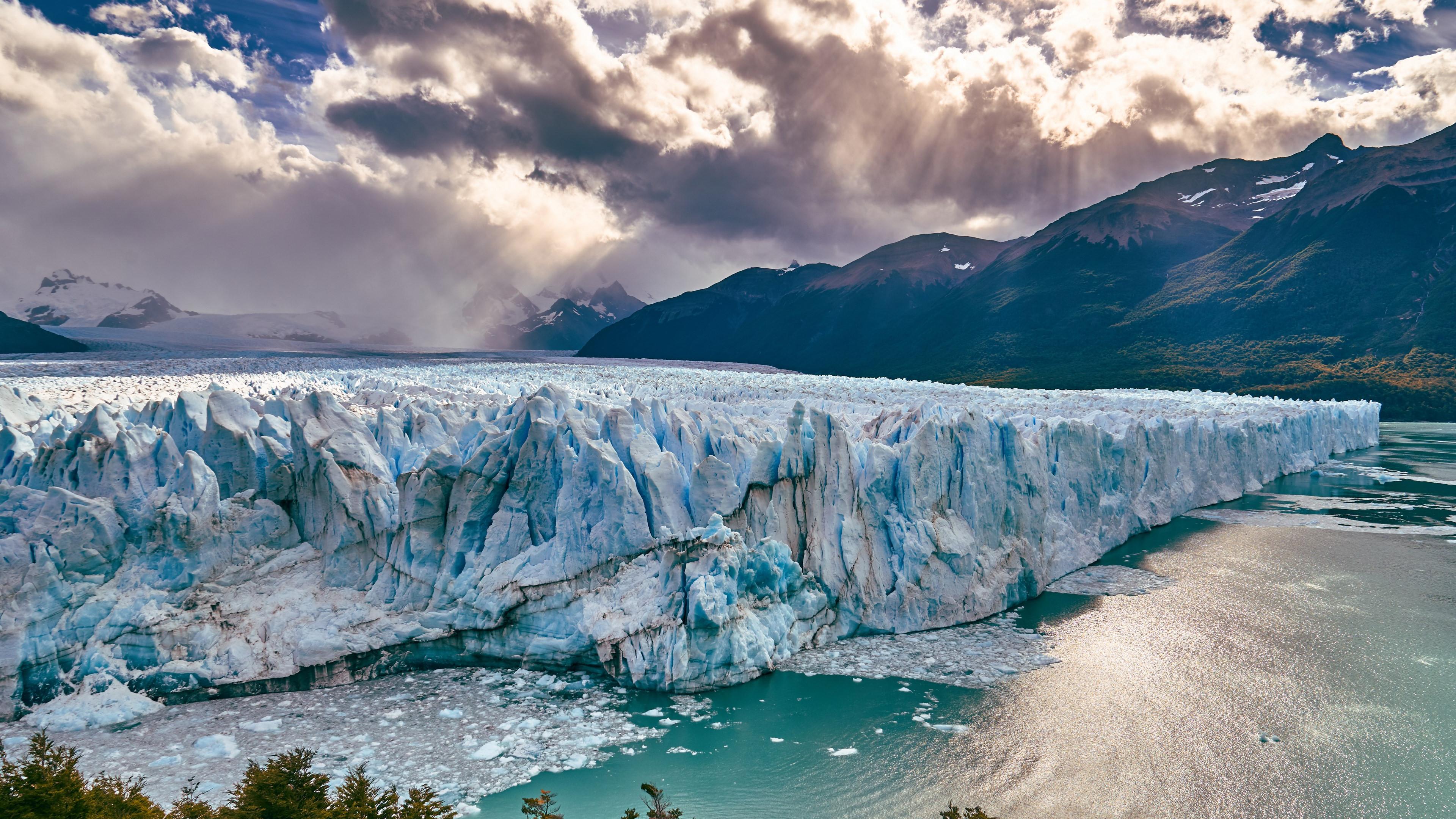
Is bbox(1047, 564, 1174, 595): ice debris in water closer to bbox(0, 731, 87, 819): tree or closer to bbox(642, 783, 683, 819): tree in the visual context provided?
bbox(642, 783, 683, 819): tree

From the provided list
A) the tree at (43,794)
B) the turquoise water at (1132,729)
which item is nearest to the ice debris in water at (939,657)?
the turquoise water at (1132,729)

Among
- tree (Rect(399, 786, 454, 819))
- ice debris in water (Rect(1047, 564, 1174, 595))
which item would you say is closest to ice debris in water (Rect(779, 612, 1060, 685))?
ice debris in water (Rect(1047, 564, 1174, 595))

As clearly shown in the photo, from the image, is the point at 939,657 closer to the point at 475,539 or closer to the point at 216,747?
the point at 475,539

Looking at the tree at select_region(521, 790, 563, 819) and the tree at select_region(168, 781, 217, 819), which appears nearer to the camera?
the tree at select_region(168, 781, 217, 819)

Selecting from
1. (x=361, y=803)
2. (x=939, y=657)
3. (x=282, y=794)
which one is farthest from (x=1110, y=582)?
(x=282, y=794)

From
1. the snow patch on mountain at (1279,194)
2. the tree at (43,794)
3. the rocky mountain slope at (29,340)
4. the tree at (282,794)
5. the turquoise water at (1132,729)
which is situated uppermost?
the snow patch on mountain at (1279,194)

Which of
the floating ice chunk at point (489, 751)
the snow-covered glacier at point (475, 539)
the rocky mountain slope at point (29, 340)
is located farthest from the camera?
the rocky mountain slope at point (29, 340)

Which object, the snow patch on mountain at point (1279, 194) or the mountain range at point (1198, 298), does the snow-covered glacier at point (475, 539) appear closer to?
the mountain range at point (1198, 298)
